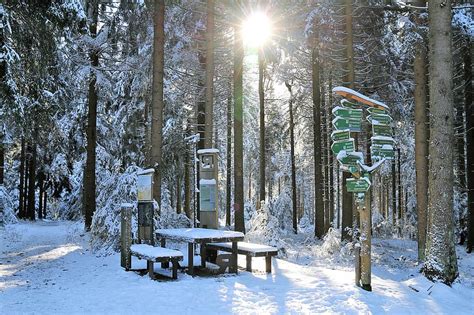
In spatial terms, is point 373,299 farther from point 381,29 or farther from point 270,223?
point 381,29

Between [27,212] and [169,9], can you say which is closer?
[169,9]

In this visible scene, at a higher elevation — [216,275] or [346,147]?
[346,147]

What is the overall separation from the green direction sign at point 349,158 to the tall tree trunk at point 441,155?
174 cm

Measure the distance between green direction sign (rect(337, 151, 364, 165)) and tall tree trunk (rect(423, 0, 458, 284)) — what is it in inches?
68.4

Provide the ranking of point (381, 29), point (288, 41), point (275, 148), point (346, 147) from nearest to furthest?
1. point (346, 147)
2. point (381, 29)
3. point (288, 41)
4. point (275, 148)

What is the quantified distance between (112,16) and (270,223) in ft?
31.2

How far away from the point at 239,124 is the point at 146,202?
4.79 m

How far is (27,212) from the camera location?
105ft

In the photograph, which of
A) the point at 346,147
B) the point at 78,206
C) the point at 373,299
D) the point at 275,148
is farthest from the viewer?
the point at 275,148

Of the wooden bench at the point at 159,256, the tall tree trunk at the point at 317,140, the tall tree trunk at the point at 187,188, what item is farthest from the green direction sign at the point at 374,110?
the tall tree trunk at the point at 187,188

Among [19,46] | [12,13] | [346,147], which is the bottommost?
[346,147]

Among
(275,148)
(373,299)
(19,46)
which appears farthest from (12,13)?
(275,148)

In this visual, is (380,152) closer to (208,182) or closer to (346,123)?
(346,123)

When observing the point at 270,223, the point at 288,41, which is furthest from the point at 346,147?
the point at 288,41
